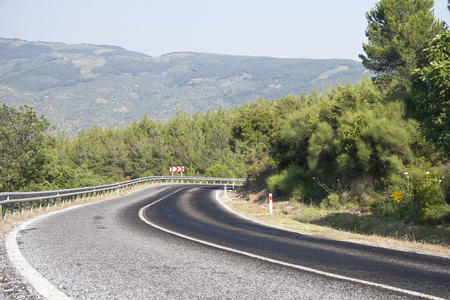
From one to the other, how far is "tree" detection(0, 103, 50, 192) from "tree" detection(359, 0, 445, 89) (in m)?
29.2

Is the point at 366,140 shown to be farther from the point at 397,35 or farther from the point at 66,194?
the point at 397,35

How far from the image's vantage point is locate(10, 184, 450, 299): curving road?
4961 millimetres

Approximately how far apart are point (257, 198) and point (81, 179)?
68.0 feet

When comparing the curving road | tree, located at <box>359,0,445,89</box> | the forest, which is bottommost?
the curving road

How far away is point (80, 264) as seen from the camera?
21.0 ft

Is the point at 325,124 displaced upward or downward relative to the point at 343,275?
upward

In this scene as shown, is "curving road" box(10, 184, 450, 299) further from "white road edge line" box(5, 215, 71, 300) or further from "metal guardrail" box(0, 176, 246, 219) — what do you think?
"metal guardrail" box(0, 176, 246, 219)

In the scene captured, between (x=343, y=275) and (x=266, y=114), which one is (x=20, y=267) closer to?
(x=343, y=275)

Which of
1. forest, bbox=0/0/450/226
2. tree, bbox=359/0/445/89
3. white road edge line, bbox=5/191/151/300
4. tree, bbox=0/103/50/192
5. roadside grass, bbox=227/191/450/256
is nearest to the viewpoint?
white road edge line, bbox=5/191/151/300

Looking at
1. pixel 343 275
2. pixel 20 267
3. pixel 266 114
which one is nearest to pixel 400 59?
pixel 266 114

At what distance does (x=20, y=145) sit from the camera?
109 feet

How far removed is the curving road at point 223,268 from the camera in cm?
496

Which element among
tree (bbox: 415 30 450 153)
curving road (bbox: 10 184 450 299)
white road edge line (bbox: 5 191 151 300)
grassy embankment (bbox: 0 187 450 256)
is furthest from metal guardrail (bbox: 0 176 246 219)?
tree (bbox: 415 30 450 153)

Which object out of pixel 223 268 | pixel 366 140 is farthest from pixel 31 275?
pixel 366 140
